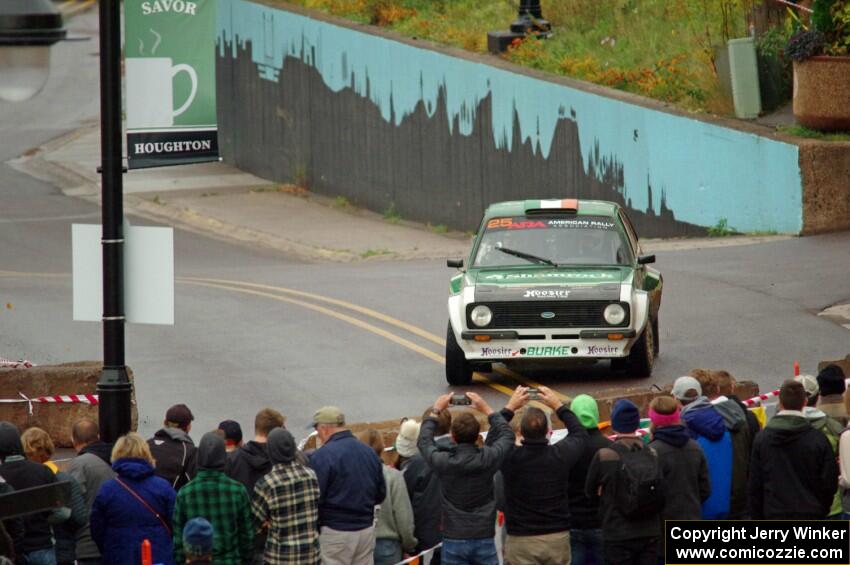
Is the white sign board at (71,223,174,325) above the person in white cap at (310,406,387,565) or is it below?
above

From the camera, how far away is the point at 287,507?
30.3 feet

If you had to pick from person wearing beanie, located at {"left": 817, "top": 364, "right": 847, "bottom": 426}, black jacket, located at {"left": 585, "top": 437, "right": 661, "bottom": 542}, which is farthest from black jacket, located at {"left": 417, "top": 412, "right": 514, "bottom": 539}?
person wearing beanie, located at {"left": 817, "top": 364, "right": 847, "bottom": 426}

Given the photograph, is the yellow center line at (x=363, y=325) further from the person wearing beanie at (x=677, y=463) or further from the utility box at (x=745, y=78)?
the utility box at (x=745, y=78)

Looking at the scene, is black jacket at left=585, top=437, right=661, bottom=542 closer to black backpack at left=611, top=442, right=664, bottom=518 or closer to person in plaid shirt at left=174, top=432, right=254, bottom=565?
black backpack at left=611, top=442, right=664, bottom=518

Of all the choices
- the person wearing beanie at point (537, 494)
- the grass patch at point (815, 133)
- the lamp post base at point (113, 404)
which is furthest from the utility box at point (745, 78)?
the person wearing beanie at point (537, 494)

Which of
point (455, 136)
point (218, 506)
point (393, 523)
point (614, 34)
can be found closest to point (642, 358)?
→ point (393, 523)

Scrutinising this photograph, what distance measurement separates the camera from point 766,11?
2970 centimetres

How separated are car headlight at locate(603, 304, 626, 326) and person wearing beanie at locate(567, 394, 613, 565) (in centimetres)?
627

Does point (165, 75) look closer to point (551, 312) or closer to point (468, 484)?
point (468, 484)

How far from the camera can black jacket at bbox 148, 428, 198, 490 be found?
10211 millimetres

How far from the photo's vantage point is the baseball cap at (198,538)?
8.05m

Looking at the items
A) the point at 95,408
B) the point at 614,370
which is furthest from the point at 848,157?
the point at 95,408

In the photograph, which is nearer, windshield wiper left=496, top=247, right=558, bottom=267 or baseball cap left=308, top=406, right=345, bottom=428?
baseball cap left=308, top=406, right=345, bottom=428

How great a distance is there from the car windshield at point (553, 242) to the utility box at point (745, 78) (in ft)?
39.5
